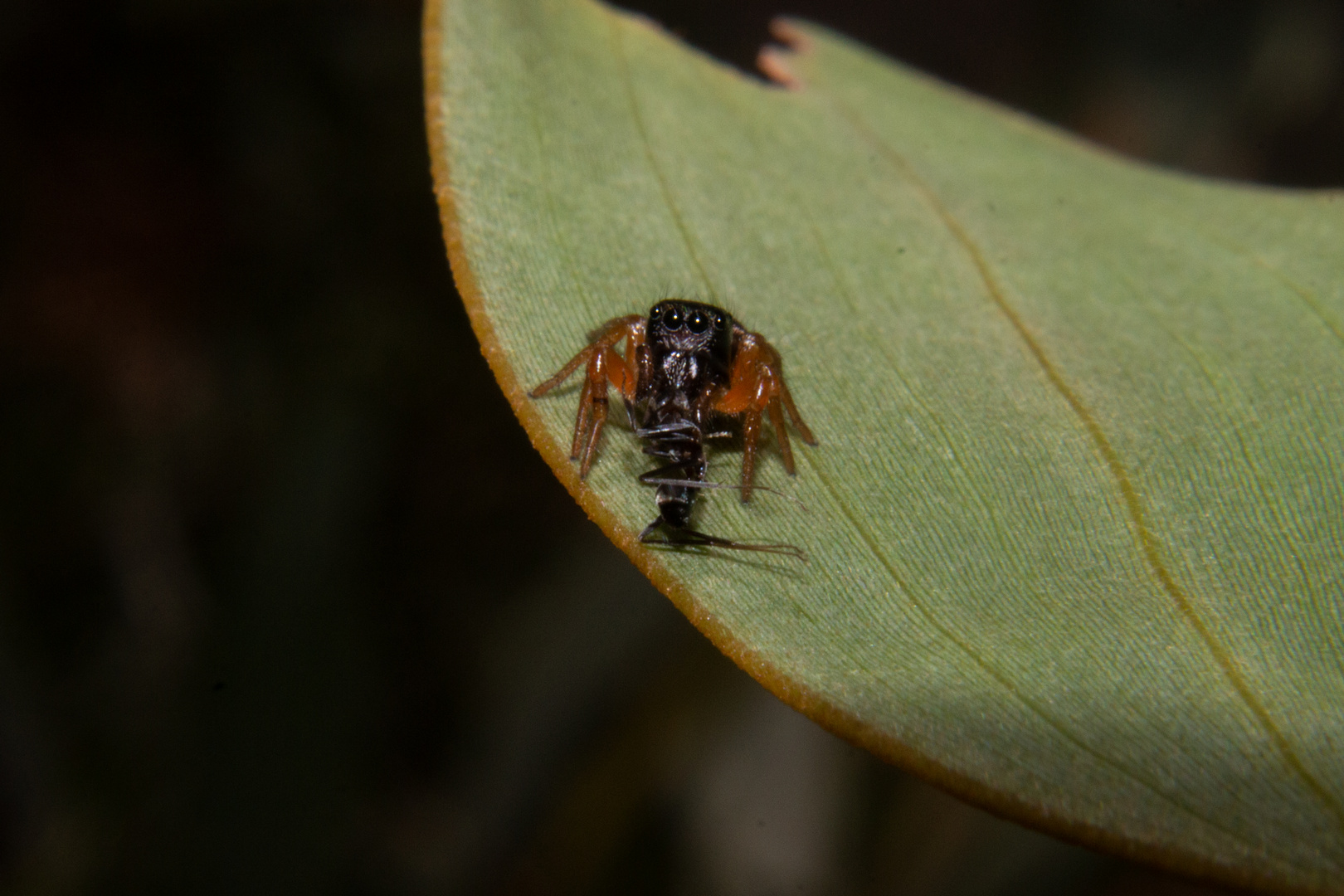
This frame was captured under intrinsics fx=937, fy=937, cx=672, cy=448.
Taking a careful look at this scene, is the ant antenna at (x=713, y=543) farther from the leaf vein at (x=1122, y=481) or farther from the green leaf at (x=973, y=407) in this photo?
the leaf vein at (x=1122, y=481)

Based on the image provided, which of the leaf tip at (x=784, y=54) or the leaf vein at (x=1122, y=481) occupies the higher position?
the leaf tip at (x=784, y=54)

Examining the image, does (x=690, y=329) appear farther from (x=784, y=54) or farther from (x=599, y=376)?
(x=784, y=54)

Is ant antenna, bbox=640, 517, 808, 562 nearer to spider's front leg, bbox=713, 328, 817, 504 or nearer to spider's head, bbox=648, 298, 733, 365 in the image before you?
spider's front leg, bbox=713, 328, 817, 504

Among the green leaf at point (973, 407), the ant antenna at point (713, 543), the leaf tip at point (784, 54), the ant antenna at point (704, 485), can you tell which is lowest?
the ant antenna at point (704, 485)

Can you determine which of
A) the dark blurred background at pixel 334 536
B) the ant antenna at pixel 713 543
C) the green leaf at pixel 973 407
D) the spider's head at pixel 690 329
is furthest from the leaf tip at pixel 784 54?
the ant antenna at pixel 713 543

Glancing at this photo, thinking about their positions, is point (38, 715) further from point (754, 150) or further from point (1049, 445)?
point (1049, 445)

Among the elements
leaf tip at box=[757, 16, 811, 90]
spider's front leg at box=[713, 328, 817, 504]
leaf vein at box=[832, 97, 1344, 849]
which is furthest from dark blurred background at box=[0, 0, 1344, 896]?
spider's front leg at box=[713, 328, 817, 504]

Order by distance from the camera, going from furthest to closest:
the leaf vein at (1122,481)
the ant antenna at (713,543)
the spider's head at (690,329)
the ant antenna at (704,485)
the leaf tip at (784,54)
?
the leaf tip at (784,54), the spider's head at (690,329), the ant antenna at (704,485), the ant antenna at (713,543), the leaf vein at (1122,481)
